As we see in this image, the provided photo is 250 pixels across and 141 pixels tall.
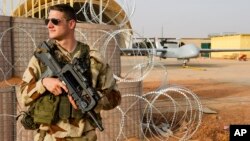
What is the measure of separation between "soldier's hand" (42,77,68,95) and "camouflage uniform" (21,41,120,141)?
0.29 feet

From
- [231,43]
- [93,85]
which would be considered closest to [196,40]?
[231,43]

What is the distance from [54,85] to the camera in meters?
2.18

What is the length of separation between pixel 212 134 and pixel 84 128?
4142 mm

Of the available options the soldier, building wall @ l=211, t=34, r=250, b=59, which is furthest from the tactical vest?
building wall @ l=211, t=34, r=250, b=59

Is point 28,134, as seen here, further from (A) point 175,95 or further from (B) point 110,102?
(A) point 175,95

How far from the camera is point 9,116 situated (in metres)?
4.62

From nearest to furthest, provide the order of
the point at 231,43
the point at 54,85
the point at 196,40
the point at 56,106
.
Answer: the point at 54,85 < the point at 56,106 < the point at 231,43 < the point at 196,40

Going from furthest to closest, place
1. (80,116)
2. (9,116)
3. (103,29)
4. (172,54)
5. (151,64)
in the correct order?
(172,54), (103,29), (151,64), (9,116), (80,116)

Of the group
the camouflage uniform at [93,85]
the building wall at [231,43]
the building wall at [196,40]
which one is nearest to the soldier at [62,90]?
the camouflage uniform at [93,85]

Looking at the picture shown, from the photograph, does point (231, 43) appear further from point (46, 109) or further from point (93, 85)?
point (46, 109)

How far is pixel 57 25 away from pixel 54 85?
356mm

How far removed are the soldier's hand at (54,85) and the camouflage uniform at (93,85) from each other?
0.09 meters

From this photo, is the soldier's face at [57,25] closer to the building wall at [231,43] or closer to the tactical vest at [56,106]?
the tactical vest at [56,106]

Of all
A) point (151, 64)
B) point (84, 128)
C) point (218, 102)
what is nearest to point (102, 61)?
point (84, 128)
